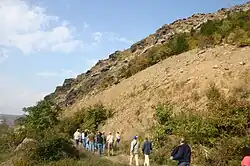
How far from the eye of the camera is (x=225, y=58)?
33.2m

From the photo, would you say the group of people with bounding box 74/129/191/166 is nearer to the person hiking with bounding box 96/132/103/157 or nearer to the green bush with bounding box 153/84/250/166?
the person hiking with bounding box 96/132/103/157

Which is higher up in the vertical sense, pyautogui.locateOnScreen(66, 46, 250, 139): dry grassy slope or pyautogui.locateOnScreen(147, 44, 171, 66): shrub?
pyautogui.locateOnScreen(147, 44, 171, 66): shrub

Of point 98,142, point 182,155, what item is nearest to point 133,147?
point 98,142

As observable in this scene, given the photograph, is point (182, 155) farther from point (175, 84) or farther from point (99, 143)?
point (175, 84)

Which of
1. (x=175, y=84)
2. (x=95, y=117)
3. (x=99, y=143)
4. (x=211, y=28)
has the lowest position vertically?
(x=99, y=143)

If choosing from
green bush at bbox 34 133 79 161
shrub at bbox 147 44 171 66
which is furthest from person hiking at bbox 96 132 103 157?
shrub at bbox 147 44 171 66

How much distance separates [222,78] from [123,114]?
9.52 m

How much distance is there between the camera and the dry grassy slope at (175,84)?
99.9 feet

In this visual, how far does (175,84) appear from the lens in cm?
3319

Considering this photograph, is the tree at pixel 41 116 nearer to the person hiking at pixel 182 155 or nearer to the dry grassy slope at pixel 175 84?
the dry grassy slope at pixel 175 84

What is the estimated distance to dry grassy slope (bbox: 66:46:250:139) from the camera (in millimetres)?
30453

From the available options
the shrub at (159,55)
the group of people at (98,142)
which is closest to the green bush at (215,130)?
the group of people at (98,142)

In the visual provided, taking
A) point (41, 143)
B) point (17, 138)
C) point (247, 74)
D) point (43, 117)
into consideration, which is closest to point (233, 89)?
point (247, 74)

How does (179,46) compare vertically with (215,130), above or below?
above
